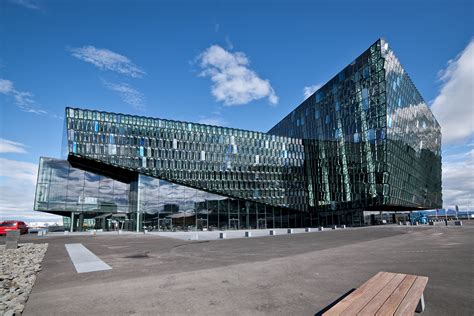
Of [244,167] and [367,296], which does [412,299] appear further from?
[244,167]

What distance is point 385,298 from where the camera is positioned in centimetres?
485

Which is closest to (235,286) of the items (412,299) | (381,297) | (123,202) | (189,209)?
(381,297)

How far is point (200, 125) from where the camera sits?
58281mm

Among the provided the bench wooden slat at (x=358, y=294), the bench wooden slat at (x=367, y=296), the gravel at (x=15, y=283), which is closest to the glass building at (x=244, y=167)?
the gravel at (x=15, y=283)

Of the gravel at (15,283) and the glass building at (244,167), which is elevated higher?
the glass building at (244,167)

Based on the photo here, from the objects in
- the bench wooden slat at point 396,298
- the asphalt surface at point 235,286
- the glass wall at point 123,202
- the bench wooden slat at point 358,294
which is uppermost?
the glass wall at point 123,202

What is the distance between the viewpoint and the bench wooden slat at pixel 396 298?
4.27 meters

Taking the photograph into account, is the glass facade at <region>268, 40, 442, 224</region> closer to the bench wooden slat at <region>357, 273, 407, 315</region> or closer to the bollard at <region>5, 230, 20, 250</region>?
the bench wooden slat at <region>357, 273, 407, 315</region>

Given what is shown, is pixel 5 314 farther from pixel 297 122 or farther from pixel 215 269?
pixel 297 122

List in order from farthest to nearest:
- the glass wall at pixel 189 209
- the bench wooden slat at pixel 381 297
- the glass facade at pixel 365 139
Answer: the glass wall at pixel 189 209 → the glass facade at pixel 365 139 → the bench wooden slat at pixel 381 297

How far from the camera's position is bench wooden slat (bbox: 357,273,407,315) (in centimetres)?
429

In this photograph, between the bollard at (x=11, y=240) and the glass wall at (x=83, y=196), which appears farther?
the glass wall at (x=83, y=196)

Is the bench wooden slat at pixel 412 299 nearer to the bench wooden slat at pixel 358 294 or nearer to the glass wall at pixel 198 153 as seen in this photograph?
the bench wooden slat at pixel 358 294

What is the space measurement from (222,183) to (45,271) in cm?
4686
